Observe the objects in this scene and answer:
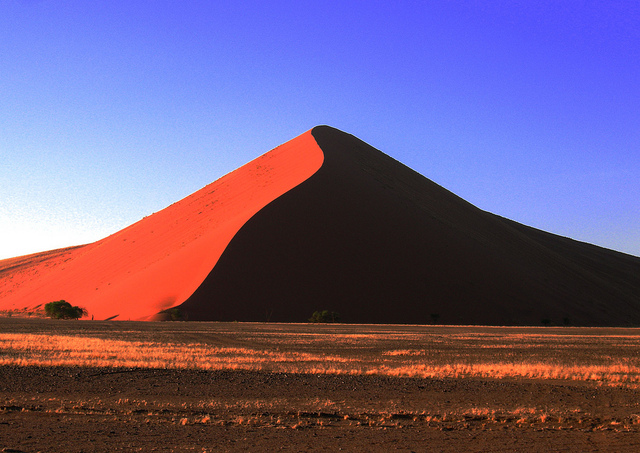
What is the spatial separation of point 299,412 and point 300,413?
6 cm

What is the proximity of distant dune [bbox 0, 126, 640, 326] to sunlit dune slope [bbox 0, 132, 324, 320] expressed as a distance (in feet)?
0.72

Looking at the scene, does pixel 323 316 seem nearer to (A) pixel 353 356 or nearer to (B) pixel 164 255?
(B) pixel 164 255

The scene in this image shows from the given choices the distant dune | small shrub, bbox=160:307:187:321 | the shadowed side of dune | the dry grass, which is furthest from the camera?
the distant dune

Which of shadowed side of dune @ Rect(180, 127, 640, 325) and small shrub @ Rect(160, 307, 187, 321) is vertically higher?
shadowed side of dune @ Rect(180, 127, 640, 325)

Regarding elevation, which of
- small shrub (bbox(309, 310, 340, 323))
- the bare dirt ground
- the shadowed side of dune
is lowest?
small shrub (bbox(309, 310, 340, 323))

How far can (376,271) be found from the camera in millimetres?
53000

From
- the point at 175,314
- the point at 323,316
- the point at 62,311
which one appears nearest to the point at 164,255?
the point at 62,311

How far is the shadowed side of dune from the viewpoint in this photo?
1914 inches

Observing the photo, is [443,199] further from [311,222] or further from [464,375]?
[464,375]

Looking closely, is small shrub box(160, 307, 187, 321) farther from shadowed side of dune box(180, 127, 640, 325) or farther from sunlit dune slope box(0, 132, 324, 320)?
sunlit dune slope box(0, 132, 324, 320)

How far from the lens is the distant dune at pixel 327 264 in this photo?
161ft

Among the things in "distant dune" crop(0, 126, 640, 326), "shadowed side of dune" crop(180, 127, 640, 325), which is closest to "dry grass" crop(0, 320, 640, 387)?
"shadowed side of dune" crop(180, 127, 640, 325)

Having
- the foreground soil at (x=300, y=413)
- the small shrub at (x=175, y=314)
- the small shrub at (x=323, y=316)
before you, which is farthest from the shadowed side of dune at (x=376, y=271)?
the foreground soil at (x=300, y=413)

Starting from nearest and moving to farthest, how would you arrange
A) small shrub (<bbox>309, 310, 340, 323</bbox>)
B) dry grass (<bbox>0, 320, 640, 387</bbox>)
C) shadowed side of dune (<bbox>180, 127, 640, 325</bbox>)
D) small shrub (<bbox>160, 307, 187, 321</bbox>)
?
dry grass (<bbox>0, 320, 640, 387</bbox>), small shrub (<bbox>160, 307, 187, 321</bbox>), small shrub (<bbox>309, 310, 340, 323</bbox>), shadowed side of dune (<bbox>180, 127, 640, 325</bbox>)
